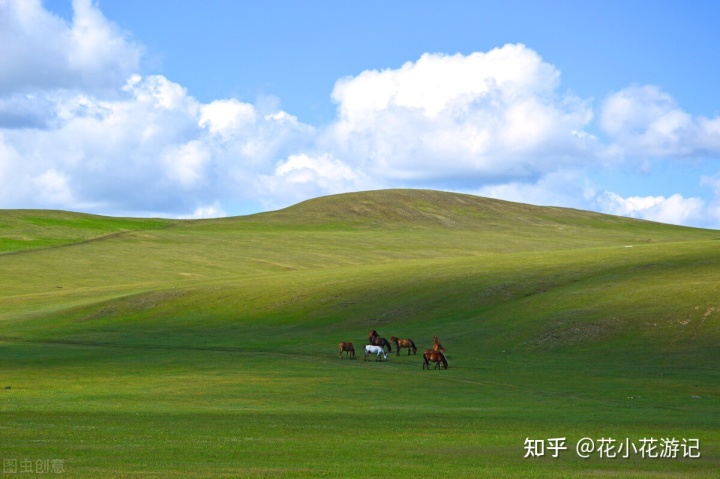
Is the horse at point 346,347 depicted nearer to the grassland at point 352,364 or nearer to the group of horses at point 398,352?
the group of horses at point 398,352

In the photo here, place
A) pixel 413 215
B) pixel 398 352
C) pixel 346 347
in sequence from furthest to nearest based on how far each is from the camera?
pixel 413 215, pixel 398 352, pixel 346 347

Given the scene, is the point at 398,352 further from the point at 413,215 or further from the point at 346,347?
the point at 413,215

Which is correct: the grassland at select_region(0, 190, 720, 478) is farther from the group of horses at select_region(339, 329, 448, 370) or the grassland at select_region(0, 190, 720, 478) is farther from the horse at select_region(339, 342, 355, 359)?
the horse at select_region(339, 342, 355, 359)

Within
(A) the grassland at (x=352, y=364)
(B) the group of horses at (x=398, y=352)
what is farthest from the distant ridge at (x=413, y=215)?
(B) the group of horses at (x=398, y=352)

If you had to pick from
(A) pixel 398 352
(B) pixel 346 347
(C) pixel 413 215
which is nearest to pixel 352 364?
(B) pixel 346 347

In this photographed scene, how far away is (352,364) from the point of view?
4738 centimetres

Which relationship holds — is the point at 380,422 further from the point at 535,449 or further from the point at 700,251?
the point at 700,251

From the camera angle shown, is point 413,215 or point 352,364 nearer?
point 352,364

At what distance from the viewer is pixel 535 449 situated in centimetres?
2177

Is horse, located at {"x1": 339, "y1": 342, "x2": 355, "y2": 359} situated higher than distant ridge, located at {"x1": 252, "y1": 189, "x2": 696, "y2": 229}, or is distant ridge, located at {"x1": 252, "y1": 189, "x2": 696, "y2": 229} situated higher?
distant ridge, located at {"x1": 252, "y1": 189, "x2": 696, "y2": 229}

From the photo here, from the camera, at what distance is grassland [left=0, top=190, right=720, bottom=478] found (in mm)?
21000

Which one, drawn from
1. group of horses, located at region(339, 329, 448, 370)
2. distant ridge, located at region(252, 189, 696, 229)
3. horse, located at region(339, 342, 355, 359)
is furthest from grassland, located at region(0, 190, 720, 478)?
distant ridge, located at region(252, 189, 696, 229)

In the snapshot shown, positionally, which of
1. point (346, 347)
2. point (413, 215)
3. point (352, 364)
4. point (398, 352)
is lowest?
point (352, 364)

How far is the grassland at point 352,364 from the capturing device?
68.9ft
